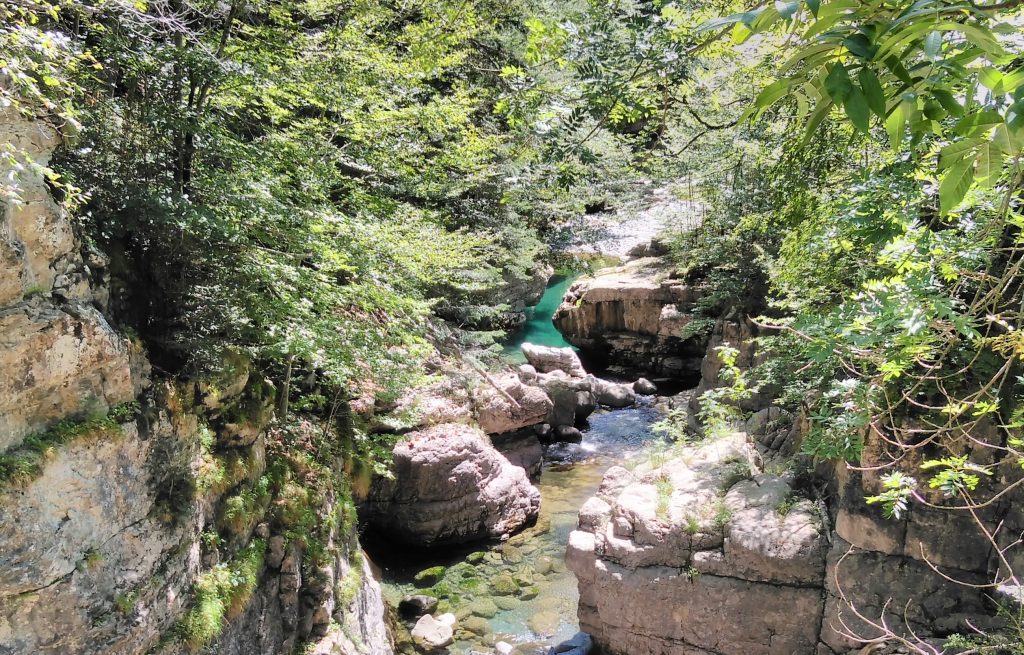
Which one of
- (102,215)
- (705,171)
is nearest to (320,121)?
(102,215)

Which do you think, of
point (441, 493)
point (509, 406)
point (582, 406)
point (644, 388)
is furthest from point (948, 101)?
point (644, 388)

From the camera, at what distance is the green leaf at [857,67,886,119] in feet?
3.67

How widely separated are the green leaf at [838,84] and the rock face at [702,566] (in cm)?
636

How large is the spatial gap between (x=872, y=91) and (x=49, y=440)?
4.57 m

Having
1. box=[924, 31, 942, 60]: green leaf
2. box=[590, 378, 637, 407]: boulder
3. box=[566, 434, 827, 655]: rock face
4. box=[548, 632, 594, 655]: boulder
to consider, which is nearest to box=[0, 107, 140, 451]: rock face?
box=[924, 31, 942, 60]: green leaf

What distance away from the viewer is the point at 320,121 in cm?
770

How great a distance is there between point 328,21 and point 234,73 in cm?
530

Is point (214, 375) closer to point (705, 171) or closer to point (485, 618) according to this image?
point (485, 618)

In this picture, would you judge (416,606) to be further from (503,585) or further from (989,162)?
(989,162)

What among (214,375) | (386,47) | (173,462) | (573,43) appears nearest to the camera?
(573,43)

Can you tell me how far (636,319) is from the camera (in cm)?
1716

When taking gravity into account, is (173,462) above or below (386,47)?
below

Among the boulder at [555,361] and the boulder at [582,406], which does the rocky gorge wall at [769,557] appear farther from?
the boulder at [555,361]

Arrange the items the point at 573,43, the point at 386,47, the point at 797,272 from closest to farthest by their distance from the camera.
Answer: the point at 573,43, the point at 797,272, the point at 386,47
